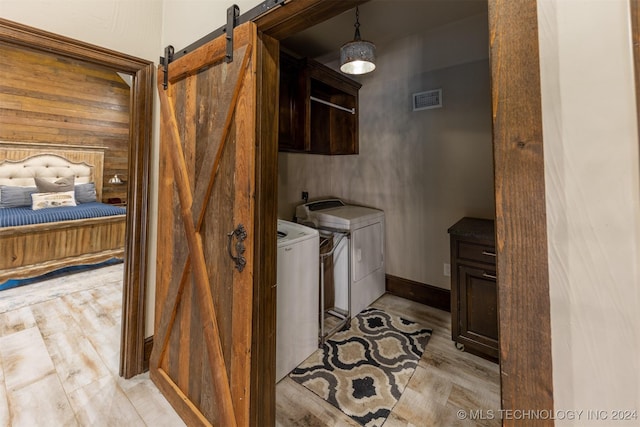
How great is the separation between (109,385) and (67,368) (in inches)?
18.0

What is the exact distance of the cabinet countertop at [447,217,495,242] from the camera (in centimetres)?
197

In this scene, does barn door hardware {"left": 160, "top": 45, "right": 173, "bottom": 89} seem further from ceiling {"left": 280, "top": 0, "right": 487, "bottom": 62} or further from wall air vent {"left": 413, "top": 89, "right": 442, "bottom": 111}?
wall air vent {"left": 413, "top": 89, "right": 442, "bottom": 111}

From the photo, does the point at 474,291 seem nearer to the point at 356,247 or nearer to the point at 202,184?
the point at 356,247

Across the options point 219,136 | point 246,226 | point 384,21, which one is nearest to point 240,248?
point 246,226

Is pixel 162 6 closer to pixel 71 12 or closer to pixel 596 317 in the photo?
pixel 71 12

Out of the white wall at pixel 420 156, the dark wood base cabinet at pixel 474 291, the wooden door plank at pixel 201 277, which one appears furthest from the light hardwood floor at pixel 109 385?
the white wall at pixel 420 156

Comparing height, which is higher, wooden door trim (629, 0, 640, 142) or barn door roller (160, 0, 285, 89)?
barn door roller (160, 0, 285, 89)

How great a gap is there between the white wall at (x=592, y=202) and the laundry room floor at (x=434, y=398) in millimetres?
1262

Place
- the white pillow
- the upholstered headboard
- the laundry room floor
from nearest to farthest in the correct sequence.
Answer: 1. the laundry room floor
2. the white pillow
3. the upholstered headboard

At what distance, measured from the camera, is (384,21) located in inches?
98.2

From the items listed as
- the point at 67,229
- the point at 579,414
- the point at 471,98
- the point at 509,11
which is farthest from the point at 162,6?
the point at 67,229

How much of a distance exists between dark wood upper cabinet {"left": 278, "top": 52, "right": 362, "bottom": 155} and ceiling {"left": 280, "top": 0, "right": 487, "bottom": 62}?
0.31m

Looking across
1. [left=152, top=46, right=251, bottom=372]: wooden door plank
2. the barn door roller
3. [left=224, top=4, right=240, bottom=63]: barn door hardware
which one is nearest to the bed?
[left=152, top=46, right=251, bottom=372]: wooden door plank

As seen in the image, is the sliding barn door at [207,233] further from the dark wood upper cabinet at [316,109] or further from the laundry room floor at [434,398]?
the dark wood upper cabinet at [316,109]
